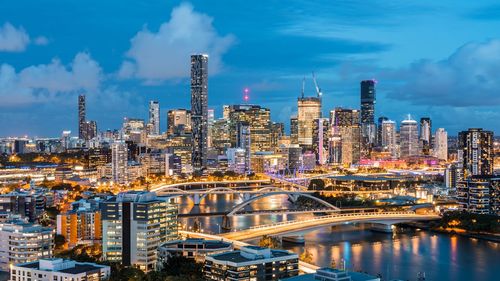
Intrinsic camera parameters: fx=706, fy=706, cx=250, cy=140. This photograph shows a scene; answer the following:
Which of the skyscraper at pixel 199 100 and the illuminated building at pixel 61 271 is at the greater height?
the skyscraper at pixel 199 100

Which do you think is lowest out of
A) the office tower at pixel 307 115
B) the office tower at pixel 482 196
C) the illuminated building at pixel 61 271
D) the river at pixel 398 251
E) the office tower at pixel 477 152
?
the river at pixel 398 251

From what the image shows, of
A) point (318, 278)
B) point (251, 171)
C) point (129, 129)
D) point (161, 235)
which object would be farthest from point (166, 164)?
point (318, 278)

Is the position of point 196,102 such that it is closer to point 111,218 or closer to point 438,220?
point 438,220

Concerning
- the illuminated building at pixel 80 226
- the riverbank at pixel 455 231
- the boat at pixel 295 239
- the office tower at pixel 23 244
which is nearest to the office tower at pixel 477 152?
the riverbank at pixel 455 231

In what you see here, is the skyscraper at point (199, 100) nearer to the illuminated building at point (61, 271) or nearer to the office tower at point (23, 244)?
the office tower at point (23, 244)

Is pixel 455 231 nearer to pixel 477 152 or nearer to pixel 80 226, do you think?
pixel 80 226

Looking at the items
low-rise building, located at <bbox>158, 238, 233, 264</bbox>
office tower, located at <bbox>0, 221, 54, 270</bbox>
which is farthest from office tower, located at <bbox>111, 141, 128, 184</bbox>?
low-rise building, located at <bbox>158, 238, 233, 264</bbox>

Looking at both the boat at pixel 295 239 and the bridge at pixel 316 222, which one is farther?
the boat at pixel 295 239

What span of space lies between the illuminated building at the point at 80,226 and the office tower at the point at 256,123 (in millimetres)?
34035

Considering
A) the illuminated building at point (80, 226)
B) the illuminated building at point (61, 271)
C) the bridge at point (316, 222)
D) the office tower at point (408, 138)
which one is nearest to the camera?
the illuminated building at point (61, 271)

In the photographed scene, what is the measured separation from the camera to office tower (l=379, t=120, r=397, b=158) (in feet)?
182

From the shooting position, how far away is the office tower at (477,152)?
92.9 feet

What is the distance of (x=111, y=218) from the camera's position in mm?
13859

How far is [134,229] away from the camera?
13.6m
